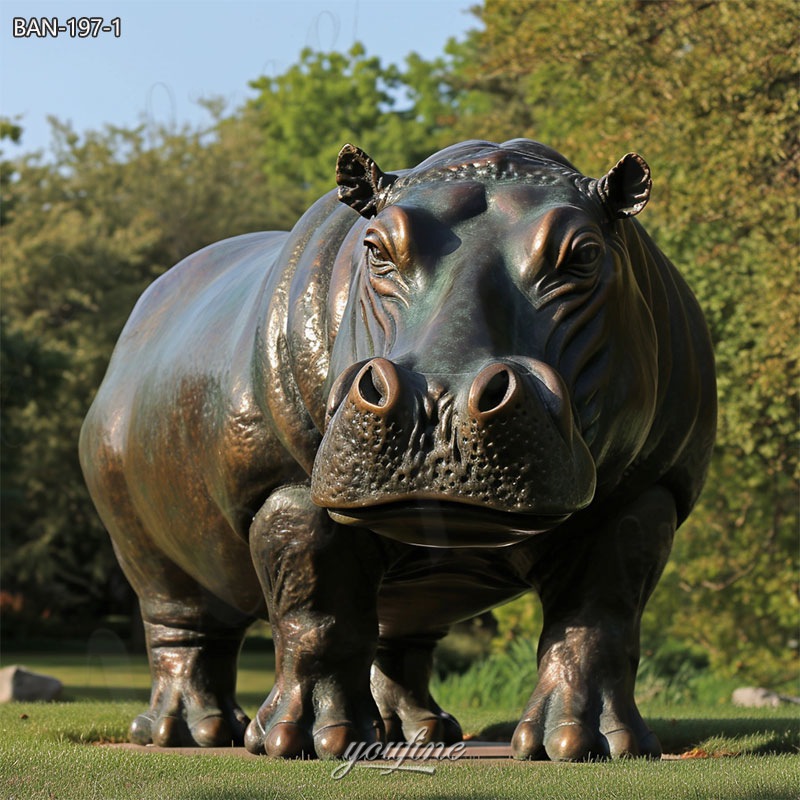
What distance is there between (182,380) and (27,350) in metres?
15.0

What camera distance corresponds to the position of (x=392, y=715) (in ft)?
22.3

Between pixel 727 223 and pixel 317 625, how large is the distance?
11.2 metres

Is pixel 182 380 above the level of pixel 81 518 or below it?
above

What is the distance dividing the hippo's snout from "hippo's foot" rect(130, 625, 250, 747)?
2611 mm

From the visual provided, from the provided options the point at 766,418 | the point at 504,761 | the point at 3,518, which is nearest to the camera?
the point at 504,761

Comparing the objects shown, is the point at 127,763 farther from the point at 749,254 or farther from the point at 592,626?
the point at 749,254

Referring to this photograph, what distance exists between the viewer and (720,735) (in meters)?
6.57

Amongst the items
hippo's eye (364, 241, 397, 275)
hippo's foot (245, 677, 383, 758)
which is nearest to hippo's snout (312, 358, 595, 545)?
hippo's eye (364, 241, 397, 275)

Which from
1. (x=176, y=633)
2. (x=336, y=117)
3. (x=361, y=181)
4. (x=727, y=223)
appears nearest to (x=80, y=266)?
(x=336, y=117)

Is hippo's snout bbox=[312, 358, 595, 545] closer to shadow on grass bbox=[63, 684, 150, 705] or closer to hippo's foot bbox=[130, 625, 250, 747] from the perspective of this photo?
hippo's foot bbox=[130, 625, 250, 747]

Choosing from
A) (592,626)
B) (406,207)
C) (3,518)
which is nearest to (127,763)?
(592,626)

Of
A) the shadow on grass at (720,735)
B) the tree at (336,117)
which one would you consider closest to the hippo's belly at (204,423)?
the shadow on grass at (720,735)

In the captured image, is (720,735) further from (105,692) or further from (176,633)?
(105,692)

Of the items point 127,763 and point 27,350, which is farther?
point 27,350
